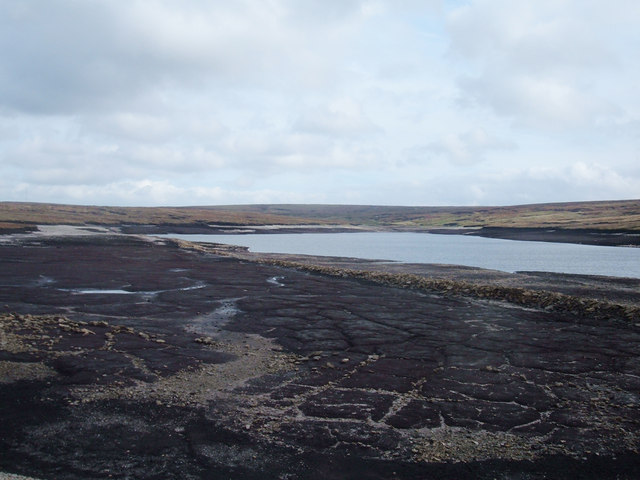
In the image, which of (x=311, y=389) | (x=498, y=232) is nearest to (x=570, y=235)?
(x=498, y=232)

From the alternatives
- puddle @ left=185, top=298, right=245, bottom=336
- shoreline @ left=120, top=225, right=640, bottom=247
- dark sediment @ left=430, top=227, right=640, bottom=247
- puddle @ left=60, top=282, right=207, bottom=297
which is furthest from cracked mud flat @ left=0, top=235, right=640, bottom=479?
shoreline @ left=120, top=225, right=640, bottom=247

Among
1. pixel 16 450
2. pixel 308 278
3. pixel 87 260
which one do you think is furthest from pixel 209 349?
pixel 87 260

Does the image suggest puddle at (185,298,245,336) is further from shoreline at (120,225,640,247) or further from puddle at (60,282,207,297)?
shoreline at (120,225,640,247)

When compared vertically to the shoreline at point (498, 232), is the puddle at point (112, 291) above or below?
below

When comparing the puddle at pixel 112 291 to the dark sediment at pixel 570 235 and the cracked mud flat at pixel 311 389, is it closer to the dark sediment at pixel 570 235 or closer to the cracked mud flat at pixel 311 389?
the cracked mud flat at pixel 311 389

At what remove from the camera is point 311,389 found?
1374 centimetres

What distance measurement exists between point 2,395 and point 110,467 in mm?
5118

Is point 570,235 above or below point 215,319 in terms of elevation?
above

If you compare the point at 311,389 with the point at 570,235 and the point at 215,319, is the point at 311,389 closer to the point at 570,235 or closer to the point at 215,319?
the point at 215,319

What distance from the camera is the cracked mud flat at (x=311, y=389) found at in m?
9.71

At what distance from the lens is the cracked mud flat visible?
9711 millimetres

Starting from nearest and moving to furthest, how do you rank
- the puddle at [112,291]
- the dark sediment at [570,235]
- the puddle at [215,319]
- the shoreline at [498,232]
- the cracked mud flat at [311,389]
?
the cracked mud flat at [311,389] → the puddle at [215,319] → the puddle at [112,291] → the dark sediment at [570,235] → the shoreline at [498,232]

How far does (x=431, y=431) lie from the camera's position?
1111 centimetres

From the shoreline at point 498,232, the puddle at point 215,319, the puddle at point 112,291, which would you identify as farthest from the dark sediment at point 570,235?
the puddle at point 112,291
